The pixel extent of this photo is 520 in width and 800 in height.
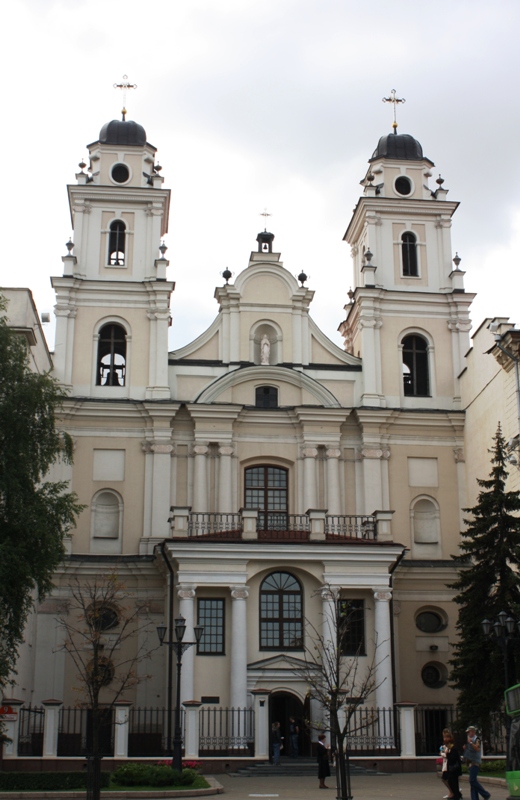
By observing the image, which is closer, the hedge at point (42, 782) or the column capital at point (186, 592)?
the hedge at point (42, 782)

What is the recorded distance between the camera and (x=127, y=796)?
74.1ft

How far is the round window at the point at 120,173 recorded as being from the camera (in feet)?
144

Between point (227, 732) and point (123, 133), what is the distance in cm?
2569

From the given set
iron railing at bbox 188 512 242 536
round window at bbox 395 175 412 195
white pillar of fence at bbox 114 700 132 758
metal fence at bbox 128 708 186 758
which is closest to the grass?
white pillar of fence at bbox 114 700 132 758

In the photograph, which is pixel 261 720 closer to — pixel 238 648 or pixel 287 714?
pixel 238 648

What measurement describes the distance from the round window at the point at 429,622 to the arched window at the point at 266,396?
9686mm

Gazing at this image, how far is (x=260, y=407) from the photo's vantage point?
4053 centimetres

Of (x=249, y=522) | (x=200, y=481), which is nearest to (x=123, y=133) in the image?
(x=200, y=481)

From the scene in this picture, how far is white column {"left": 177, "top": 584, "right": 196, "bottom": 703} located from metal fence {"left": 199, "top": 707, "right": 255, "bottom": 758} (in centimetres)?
81

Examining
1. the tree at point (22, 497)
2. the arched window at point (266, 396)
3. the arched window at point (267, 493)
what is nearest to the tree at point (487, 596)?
the arched window at point (267, 493)

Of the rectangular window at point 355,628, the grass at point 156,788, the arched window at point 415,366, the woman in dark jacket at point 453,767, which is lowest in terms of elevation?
the grass at point 156,788

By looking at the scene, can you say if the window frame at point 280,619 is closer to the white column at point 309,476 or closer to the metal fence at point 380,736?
the metal fence at point 380,736

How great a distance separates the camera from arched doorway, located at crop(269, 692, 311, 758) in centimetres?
3297

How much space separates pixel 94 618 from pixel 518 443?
47.3 feet
